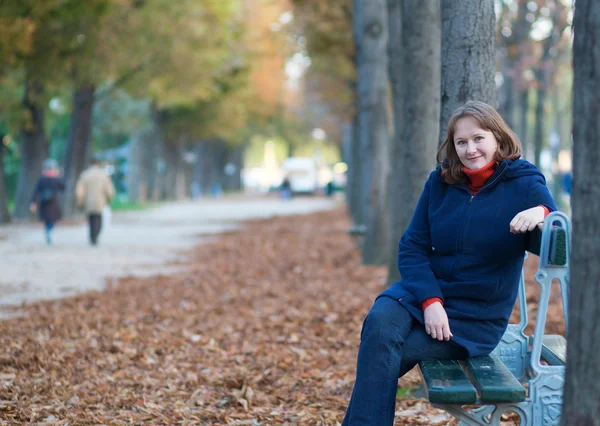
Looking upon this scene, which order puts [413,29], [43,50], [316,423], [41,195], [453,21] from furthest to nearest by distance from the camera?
[43,50] → [41,195] → [413,29] → [453,21] → [316,423]

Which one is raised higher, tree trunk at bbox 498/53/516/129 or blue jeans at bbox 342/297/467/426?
tree trunk at bbox 498/53/516/129

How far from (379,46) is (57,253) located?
739 centimetres

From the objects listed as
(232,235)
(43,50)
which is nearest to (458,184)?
(232,235)

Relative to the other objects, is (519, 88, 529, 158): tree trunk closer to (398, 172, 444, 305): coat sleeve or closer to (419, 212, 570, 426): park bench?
(398, 172, 444, 305): coat sleeve

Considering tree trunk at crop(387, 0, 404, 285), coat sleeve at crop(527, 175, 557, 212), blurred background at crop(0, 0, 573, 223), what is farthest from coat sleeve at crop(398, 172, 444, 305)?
blurred background at crop(0, 0, 573, 223)

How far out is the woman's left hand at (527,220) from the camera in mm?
3676

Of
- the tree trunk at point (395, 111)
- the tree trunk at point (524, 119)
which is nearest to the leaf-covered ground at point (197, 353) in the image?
the tree trunk at point (395, 111)

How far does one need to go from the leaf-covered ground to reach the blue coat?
1212mm

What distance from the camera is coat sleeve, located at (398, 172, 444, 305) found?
3.91 meters

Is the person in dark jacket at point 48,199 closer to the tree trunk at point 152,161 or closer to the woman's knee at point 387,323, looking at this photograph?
the woman's knee at point 387,323

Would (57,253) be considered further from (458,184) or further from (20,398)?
(458,184)

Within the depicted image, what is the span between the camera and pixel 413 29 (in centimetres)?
816

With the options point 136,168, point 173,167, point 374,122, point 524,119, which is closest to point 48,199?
point 374,122

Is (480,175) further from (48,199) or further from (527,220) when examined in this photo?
(48,199)
